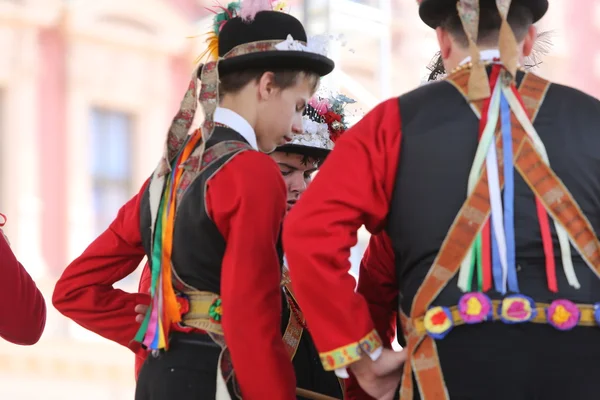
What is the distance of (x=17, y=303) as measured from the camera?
9.59 ft

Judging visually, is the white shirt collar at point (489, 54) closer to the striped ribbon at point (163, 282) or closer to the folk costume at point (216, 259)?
the folk costume at point (216, 259)

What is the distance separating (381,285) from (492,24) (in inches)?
28.3

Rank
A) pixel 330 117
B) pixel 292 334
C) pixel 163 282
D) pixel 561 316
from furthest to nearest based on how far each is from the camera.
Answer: pixel 330 117 < pixel 292 334 < pixel 163 282 < pixel 561 316

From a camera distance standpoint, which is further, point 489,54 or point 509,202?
point 489,54

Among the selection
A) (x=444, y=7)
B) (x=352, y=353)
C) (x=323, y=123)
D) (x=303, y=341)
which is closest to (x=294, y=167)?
(x=323, y=123)

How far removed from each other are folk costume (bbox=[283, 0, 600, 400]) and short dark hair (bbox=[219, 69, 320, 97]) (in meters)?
0.52

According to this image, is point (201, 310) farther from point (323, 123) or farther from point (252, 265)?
point (323, 123)

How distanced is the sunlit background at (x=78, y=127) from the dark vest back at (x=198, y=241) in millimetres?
7674

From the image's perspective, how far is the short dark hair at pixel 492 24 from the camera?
2203 mm

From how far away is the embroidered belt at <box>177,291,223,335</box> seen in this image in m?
2.44

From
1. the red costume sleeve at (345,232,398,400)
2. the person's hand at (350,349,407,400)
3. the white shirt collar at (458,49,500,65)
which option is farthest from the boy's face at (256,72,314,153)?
the person's hand at (350,349,407,400)

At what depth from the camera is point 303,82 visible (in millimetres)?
2719

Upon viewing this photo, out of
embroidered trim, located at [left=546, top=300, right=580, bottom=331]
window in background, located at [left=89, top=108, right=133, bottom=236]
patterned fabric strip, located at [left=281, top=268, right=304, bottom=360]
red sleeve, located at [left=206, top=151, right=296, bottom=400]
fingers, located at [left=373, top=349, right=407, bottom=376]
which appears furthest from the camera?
window in background, located at [left=89, top=108, right=133, bottom=236]

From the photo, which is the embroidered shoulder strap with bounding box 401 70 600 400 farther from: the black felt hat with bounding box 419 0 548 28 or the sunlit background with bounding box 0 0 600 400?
the sunlit background with bounding box 0 0 600 400
